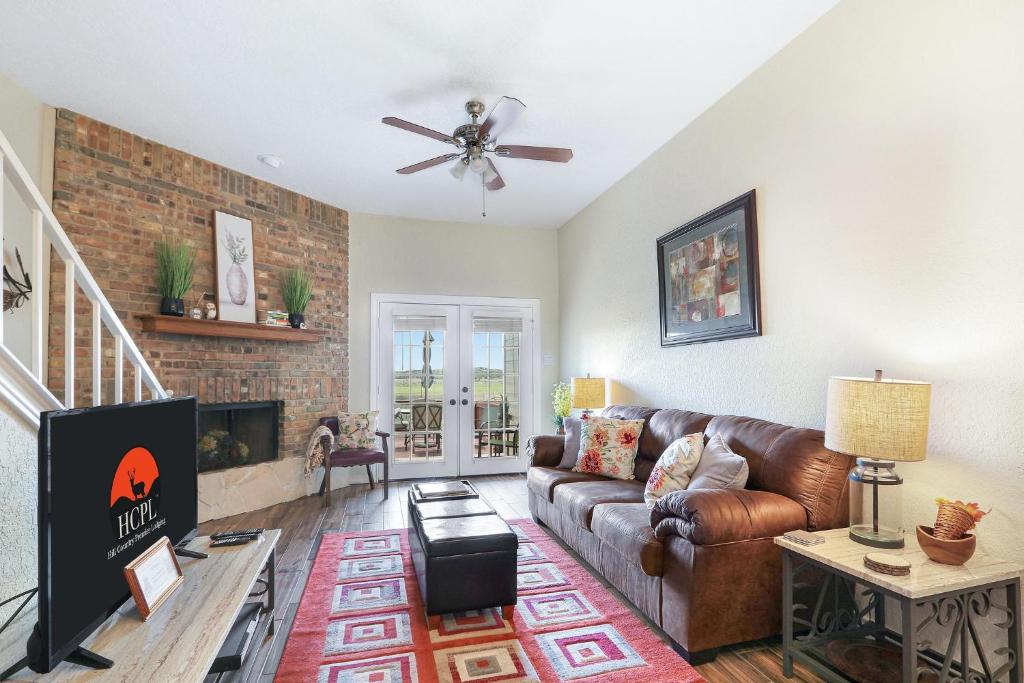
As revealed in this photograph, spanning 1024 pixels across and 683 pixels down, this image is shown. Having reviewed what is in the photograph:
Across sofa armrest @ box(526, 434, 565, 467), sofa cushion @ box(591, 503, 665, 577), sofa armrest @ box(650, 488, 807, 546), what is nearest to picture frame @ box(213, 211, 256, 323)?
sofa armrest @ box(526, 434, 565, 467)

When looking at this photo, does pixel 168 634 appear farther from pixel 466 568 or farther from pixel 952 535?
pixel 952 535

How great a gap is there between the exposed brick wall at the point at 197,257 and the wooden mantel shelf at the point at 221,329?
105 mm

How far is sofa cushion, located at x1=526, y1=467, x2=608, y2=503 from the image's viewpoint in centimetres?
367

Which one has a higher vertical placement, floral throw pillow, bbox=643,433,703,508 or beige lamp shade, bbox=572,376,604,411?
beige lamp shade, bbox=572,376,604,411

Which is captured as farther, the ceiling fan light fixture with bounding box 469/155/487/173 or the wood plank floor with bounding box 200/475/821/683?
the ceiling fan light fixture with bounding box 469/155/487/173

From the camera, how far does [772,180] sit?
10.0ft

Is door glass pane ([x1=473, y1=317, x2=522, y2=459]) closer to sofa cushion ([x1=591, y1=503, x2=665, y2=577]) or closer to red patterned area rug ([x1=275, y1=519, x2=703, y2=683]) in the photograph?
red patterned area rug ([x1=275, y1=519, x2=703, y2=683])

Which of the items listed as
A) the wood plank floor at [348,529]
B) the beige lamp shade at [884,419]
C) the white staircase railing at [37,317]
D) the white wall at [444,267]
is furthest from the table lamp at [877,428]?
the white wall at [444,267]

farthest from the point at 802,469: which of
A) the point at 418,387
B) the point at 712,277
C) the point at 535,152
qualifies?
the point at 418,387

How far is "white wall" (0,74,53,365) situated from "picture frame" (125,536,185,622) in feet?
7.76

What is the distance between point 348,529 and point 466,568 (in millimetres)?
1959

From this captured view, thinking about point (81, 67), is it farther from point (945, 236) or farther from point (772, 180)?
point (945, 236)

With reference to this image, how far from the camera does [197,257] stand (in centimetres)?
436

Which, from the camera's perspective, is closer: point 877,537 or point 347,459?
point 877,537
